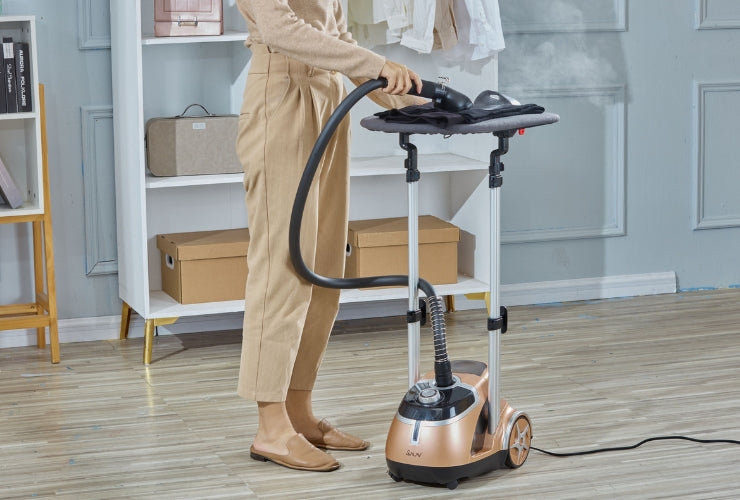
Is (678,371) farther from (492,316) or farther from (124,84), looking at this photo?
(124,84)

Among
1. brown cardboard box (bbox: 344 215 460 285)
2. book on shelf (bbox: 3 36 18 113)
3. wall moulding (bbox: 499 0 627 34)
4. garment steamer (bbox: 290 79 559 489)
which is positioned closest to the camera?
garment steamer (bbox: 290 79 559 489)

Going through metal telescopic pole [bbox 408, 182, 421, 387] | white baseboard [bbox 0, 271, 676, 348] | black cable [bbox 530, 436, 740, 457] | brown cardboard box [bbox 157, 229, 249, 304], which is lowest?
black cable [bbox 530, 436, 740, 457]

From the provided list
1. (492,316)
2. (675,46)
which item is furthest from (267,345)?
(675,46)

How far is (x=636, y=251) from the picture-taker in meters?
→ 4.30

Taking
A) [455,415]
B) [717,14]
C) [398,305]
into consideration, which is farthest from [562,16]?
[455,415]

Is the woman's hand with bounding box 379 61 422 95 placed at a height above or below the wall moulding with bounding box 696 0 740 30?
below

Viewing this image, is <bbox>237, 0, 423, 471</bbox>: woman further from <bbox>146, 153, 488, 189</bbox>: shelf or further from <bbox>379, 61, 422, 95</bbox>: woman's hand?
<bbox>146, 153, 488, 189</bbox>: shelf

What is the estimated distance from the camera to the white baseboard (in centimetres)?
371

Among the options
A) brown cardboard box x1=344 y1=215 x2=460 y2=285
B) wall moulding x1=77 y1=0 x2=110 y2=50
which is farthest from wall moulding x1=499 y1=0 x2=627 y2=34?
wall moulding x1=77 y1=0 x2=110 y2=50

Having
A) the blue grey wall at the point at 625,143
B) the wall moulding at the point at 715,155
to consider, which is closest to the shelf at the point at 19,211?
the blue grey wall at the point at 625,143

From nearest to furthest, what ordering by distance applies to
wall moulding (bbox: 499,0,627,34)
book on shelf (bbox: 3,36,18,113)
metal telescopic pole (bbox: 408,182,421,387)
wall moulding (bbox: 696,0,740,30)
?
metal telescopic pole (bbox: 408,182,421,387)
book on shelf (bbox: 3,36,18,113)
wall moulding (bbox: 499,0,627,34)
wall moulding (bbox: 696,0,740,30)

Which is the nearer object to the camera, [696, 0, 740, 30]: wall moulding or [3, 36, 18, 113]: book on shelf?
[3, 36, 18, 113]: book on shelf

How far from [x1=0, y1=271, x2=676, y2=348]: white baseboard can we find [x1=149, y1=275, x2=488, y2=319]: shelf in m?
0.17

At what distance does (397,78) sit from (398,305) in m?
1.97
